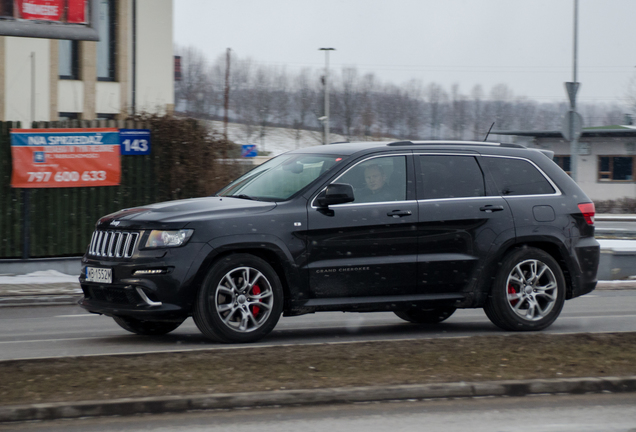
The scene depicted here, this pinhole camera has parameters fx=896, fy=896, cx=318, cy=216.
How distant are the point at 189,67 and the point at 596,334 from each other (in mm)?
76359

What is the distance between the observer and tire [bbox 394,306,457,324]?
9.84 meters

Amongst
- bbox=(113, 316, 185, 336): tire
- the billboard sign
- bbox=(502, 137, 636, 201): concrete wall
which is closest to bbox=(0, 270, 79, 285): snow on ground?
the billboard sign

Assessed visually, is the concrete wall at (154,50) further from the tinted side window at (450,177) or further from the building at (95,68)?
the tinted side window at (450,177)

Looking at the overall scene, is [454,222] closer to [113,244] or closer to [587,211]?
[587,211]

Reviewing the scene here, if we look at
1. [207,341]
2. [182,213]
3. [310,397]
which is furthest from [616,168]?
[310,397]

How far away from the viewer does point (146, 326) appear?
877cm

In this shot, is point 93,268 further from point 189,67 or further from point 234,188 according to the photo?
point 189,67

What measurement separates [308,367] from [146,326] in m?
2.65

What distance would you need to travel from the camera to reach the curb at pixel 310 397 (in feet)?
17.9

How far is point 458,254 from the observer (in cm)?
866

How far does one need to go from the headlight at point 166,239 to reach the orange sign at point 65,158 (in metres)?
8.55

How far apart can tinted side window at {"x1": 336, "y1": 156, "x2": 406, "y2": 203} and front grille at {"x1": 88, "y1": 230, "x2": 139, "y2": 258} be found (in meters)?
1.98

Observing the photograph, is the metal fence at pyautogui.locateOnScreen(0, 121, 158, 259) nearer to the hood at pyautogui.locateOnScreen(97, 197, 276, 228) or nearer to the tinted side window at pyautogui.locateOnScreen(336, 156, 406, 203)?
the hood at pyautogui.locateOnScreen(97, 197, 276, 228)

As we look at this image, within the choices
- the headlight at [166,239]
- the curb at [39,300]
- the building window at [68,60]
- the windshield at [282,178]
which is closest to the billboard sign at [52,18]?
the curb at [39,300]
